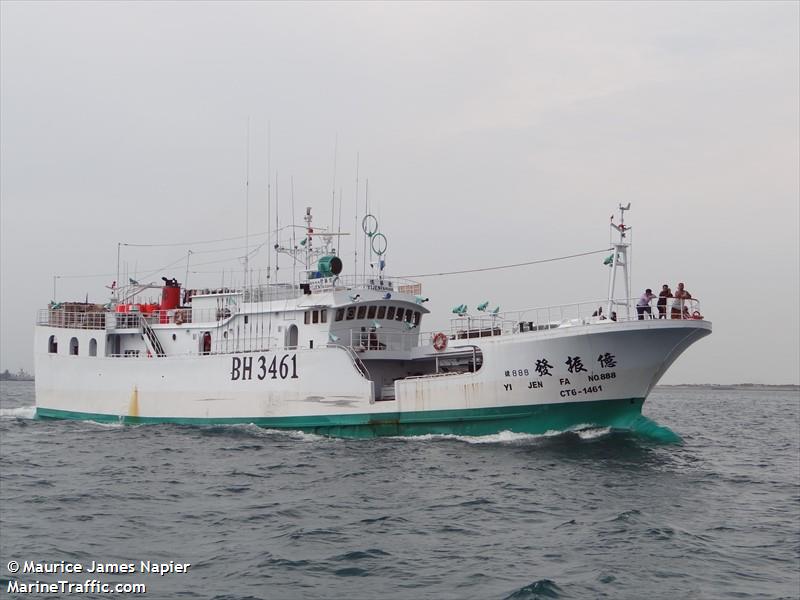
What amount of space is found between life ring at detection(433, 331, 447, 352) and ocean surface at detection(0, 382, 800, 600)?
3223 millimetres

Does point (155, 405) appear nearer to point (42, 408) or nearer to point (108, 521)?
point (42, 408)

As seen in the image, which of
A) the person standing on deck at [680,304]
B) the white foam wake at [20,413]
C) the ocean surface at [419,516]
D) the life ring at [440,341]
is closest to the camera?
A: the ocean surface at [419,516]

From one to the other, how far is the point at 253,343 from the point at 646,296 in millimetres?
15351

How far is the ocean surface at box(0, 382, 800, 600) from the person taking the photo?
11.4 m

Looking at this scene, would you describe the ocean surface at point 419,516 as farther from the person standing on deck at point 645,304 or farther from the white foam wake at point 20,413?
the white foam wake at point 20,413

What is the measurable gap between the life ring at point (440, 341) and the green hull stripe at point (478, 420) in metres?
2.34

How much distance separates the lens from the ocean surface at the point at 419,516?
37.4 feet

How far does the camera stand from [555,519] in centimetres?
1515

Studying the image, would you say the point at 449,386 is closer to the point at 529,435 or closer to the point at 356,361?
the point at 529,435

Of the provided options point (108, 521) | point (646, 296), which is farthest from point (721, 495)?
point (108, 521)

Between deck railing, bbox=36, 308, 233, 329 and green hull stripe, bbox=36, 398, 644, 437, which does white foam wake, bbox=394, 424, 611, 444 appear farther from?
deck railing, bbox=36, 308, 233, 329

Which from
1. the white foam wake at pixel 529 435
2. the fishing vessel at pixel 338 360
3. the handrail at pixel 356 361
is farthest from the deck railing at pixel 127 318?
the white foam wake at pixel 529 435

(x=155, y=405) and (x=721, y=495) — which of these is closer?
(x=721, y=495)

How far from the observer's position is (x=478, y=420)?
82.0 ft
